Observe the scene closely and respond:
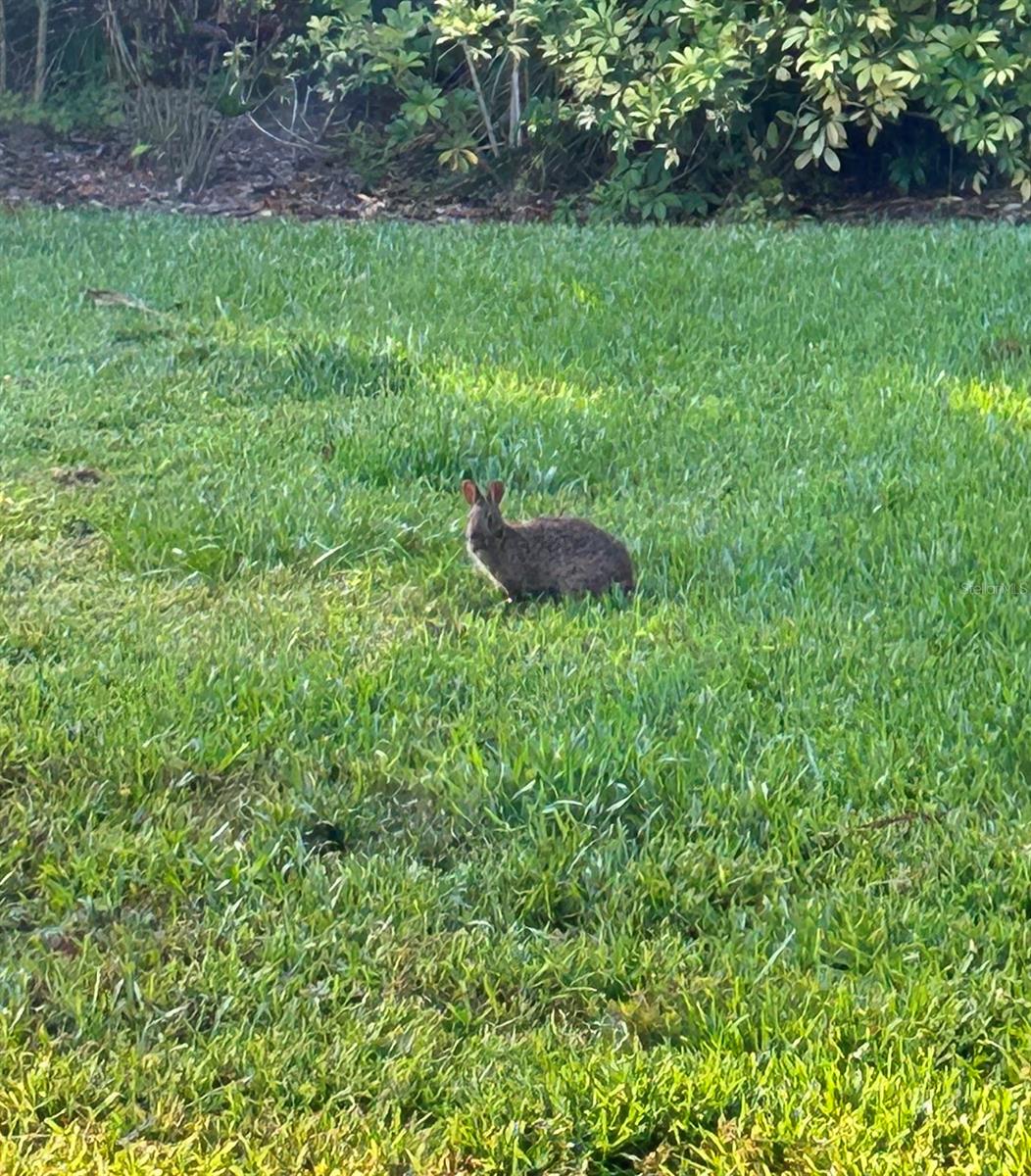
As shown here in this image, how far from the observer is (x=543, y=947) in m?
3.18

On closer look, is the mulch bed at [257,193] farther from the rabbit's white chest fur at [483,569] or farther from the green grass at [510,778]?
the rabbit's white chest fur at [483,569]

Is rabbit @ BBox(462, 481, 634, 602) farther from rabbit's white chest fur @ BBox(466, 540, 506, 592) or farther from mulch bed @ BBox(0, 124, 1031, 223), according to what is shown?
mulch bed @ BBox(0, 124, 1031, 223)

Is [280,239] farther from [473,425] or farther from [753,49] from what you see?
[473,425]

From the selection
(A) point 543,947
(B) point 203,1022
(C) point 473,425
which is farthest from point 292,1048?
(C) point 473,425

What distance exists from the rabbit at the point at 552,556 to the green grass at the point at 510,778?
9 centimetres

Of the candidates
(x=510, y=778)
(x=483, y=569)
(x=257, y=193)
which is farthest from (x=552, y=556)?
(x=257, y=193)

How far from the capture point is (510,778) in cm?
370

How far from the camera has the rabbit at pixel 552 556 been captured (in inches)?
189

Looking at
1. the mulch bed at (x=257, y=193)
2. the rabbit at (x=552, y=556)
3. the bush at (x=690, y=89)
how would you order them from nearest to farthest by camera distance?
1. the rabbit at (x=552, y=556)
2. the bush at (x=690, y=89)
3. the mulch bed at (x=257, y=193)

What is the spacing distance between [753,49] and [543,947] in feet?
31.2

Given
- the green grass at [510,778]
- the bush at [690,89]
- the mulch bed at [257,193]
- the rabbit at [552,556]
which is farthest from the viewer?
the mulch bed at [257,193]

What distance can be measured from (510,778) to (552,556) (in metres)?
1.24

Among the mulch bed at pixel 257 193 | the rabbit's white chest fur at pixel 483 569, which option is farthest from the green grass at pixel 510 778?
the mulch bed at pixel 257 193

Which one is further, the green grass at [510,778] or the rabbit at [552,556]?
the rabbit at [552,556]
